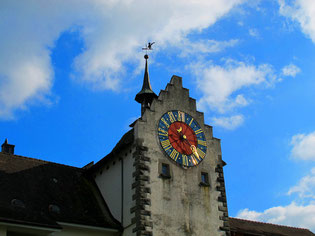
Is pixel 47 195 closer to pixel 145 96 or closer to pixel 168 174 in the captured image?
pixel 168 174

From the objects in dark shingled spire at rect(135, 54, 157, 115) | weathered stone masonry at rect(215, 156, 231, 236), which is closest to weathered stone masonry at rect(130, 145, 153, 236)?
weathered stone masonry at rect(215, 156, 231, 236)

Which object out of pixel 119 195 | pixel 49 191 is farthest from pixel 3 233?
pixel 119 195

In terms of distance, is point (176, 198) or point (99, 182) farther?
point (99, 182)

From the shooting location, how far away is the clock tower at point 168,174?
81.1 ft

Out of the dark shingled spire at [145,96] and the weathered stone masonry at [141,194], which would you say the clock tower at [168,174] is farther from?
the dark shingled spire at [145,96]

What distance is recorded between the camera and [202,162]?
28062mm

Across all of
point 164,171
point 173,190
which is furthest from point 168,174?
point 173,190

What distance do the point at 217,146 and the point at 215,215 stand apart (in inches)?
182

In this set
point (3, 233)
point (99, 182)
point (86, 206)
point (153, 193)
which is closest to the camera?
point (3, 233)

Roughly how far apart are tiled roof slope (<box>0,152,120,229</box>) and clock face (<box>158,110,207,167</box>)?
5.05 m

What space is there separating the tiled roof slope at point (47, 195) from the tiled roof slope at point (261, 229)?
9.46 meters

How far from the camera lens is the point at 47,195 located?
2588 cm

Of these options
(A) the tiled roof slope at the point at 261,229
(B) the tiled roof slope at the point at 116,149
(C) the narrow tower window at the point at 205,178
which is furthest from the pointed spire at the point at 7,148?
(A) the tiled roof slope at the point at 261,229

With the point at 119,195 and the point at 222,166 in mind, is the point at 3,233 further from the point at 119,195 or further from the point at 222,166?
the point at 222,166
